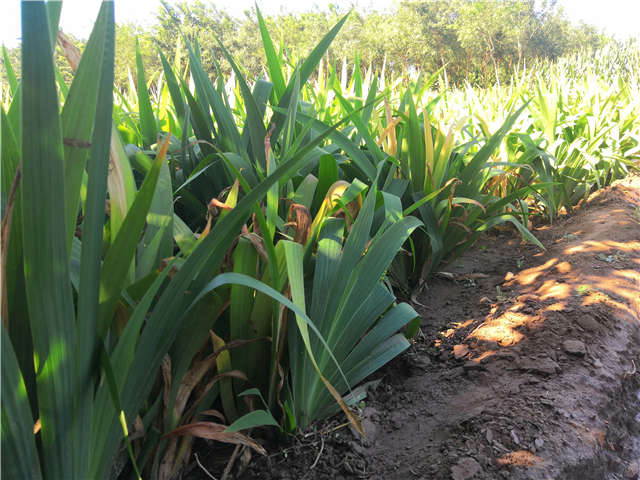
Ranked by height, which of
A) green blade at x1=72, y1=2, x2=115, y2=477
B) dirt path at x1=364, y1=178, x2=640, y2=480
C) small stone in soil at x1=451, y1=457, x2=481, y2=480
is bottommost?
dirt path at x1=364, y1=178, x2=640, y2=480

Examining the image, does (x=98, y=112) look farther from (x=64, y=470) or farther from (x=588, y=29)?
(x=588, y=29)

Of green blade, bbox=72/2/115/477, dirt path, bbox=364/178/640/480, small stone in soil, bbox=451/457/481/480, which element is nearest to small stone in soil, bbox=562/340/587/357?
dirt path, bbox=364/178/640/480

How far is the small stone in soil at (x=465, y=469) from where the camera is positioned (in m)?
0.82

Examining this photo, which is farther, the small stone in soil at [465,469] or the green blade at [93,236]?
the small stone in soil at [465,469]

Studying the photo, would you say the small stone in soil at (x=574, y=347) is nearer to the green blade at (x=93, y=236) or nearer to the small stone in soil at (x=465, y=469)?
the small stone in soil at (x=465, y=469)

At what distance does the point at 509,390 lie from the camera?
3.48ft

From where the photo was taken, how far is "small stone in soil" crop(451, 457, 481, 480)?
82 cm

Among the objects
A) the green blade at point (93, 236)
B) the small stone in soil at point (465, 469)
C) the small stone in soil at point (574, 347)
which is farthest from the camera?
the small stone in soil at point (574, 347)

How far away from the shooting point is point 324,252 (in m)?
0.95

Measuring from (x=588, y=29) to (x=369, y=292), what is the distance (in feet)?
111

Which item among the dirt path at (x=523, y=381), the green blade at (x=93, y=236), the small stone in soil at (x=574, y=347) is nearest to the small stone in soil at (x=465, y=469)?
the dirt path at (x=523, y=381)

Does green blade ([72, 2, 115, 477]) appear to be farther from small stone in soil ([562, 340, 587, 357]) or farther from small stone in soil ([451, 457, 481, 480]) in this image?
small stone in soil ([562, 340, 587, 357])

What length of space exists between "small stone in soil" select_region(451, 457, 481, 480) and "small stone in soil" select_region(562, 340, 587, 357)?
52 cm

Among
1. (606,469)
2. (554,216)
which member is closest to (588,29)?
(554,216)
